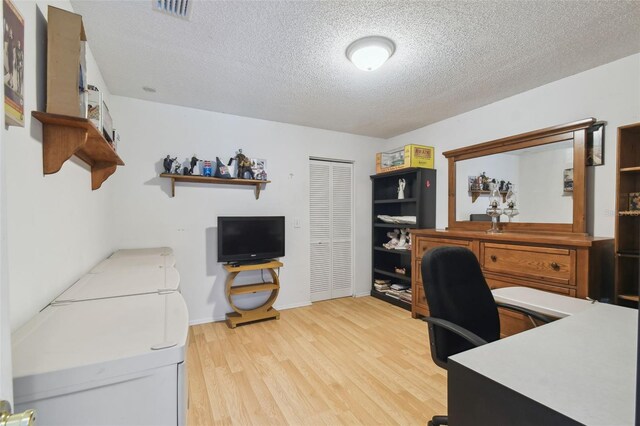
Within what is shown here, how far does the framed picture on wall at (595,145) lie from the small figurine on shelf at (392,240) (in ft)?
7.43

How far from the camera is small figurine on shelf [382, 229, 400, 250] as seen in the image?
13.5 ft

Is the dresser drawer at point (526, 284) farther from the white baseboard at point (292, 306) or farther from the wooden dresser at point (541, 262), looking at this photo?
the white baseboard at point (292, 306)

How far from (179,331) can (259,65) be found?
6.83 ft

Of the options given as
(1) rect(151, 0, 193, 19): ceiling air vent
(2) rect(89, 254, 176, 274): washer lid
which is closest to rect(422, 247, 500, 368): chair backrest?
(2) rect(89, 254, 176, 274): washer lid

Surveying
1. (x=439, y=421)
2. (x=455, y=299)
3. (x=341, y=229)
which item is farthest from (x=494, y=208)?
(x=439, y=421)

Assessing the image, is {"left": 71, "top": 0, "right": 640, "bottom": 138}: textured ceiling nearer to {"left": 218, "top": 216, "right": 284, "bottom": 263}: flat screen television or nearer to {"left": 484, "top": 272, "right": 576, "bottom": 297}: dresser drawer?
{"left": 218, "top": 216, "right": 284, "bottom": 263}: flat screen television

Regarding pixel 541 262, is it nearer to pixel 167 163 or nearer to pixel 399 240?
pixel 399 240

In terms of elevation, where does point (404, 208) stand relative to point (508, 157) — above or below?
below

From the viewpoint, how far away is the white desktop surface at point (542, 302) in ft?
4.91

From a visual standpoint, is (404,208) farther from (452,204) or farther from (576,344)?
(576,344)

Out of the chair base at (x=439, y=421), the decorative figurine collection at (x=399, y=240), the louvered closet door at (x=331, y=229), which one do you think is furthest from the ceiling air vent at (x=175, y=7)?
the decorative figurine collection at (x=399, y=240)

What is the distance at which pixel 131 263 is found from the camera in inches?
82.7

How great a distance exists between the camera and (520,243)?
241cm

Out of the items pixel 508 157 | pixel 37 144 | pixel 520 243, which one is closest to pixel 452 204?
pixel 508 157
